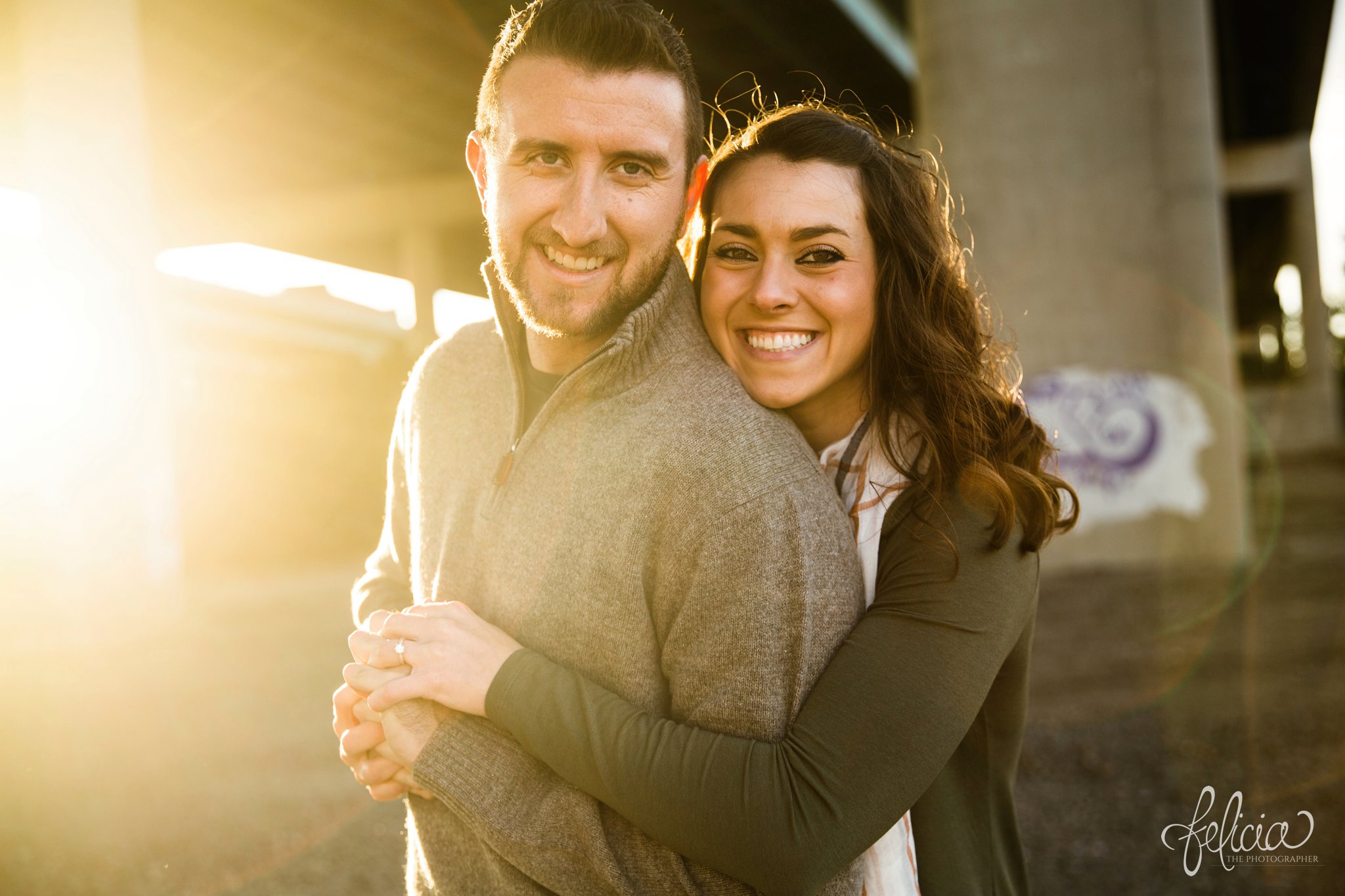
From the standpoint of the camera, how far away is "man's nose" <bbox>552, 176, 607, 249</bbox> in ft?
6.67

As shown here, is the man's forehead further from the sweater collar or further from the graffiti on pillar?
the graffiti on pillar

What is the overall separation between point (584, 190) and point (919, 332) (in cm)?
88

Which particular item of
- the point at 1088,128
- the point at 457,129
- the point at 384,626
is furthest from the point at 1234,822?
the point at 457,129

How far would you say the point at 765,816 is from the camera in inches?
65.2

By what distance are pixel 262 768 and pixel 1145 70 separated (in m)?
10.8

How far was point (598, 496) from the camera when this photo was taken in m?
1.95

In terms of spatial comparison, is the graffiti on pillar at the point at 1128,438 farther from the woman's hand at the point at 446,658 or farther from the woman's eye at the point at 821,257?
the woman's hand at the point at 446,658

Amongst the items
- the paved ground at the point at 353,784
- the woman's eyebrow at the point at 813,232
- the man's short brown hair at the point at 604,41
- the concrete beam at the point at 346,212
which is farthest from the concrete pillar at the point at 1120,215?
the concrete beam at the point at 346,212

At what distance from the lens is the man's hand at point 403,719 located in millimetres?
1892

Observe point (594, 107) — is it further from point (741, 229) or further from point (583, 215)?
point (741, 229)

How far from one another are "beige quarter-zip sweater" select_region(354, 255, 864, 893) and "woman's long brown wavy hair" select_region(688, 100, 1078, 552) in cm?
31

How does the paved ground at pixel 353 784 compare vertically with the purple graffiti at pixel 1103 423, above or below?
below

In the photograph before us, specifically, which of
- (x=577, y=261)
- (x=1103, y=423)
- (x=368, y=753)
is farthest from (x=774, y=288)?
(x=1103, y=423)

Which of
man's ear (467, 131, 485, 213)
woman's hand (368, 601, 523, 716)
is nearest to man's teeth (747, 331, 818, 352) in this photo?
man's ear (467, 131, 485, 213)
